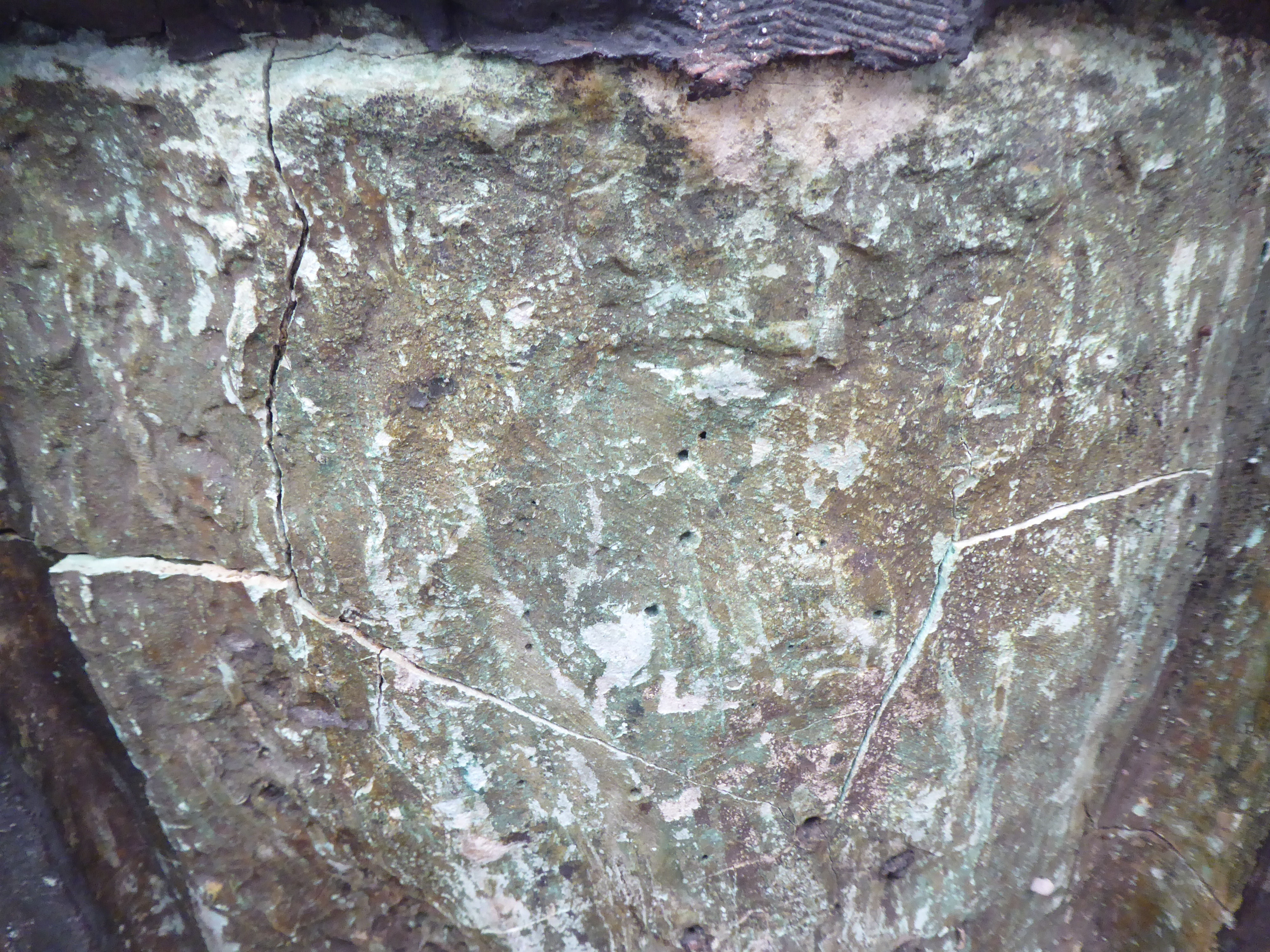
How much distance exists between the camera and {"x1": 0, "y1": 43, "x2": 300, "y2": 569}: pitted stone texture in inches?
34.6

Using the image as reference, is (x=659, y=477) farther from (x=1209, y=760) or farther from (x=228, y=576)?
(x=1209, y=760)

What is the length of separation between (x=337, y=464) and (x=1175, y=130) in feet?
3.90

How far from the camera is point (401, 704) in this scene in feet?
3.68

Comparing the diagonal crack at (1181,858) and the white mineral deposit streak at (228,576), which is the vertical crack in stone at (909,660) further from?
the white mineral deposit streak at (228,576)

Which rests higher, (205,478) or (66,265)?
(66,265)

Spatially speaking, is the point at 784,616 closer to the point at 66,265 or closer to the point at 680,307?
the point at 680,307

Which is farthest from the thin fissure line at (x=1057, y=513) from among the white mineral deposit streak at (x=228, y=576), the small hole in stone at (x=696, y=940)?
the white mineral deposit streak at (x=228, y=576)

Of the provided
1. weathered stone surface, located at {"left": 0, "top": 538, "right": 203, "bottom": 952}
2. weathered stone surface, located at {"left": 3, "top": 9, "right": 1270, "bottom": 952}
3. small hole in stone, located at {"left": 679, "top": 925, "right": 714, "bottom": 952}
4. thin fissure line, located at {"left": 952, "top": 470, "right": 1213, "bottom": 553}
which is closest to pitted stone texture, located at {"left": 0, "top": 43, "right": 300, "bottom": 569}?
weathered stone surface, located at {"left": 3, "top": 9, "right": 1270, "bottom": 952}

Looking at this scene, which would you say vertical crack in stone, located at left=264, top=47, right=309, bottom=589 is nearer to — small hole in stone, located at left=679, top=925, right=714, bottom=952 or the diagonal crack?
small hole in stone, located at left=679, top=925, right=714, bottom=952

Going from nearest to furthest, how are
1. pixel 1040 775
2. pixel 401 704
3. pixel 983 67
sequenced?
pixel 983 67
pixel 401 704
pixel 1040 775

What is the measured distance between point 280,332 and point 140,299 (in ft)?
0.60

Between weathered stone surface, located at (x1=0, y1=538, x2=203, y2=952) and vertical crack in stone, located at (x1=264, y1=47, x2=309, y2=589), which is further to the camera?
weathered stone surface, located at (x1=0, y1=538, x2=203, y2=952)

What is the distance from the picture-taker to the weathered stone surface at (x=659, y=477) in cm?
91

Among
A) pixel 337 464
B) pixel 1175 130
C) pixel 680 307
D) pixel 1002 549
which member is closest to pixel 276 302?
pixel 337 464
